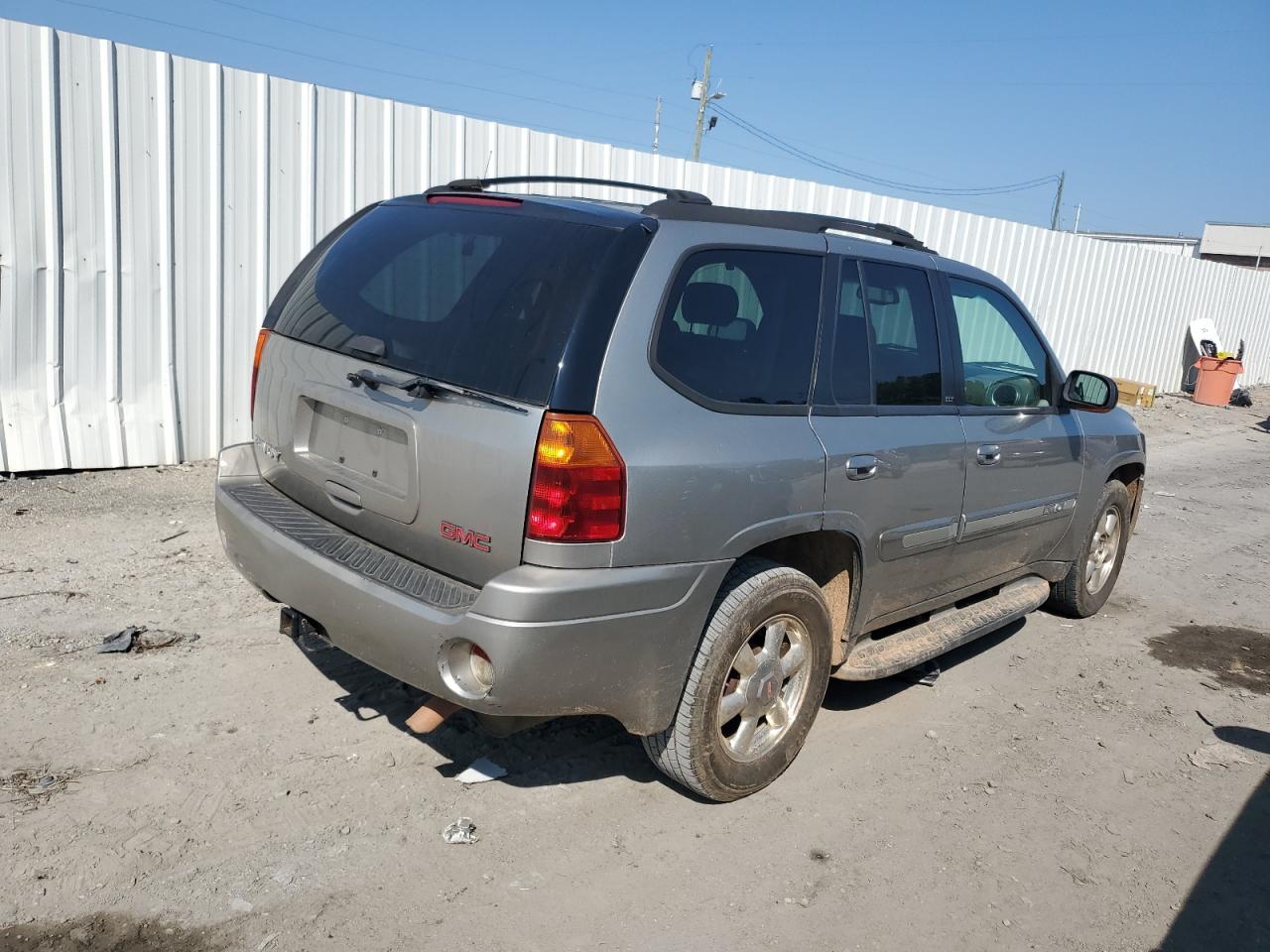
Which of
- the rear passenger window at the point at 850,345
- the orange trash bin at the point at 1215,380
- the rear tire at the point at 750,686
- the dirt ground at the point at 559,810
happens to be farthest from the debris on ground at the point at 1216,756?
the orange trash bin at the point at 1215,380

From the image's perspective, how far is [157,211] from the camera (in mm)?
6605

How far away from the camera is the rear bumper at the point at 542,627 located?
9.14 ft

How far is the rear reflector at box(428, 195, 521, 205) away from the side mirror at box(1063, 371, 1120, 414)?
3.05 m

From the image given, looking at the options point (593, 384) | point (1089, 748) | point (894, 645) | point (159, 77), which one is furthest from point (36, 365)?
point (1089, 748)

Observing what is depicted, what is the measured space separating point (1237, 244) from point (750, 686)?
55725mm

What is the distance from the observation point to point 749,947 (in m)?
2.82

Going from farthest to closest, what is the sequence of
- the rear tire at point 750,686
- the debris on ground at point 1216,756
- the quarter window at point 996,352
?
the quarter window at point 996,352
the debris on ground at point 1216,756
the rear tire at point 750,686

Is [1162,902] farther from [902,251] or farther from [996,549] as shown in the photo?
[902,251]

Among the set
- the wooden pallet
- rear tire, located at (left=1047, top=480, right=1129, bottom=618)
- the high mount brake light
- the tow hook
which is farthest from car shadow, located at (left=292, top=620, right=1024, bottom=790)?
the wooden pallet

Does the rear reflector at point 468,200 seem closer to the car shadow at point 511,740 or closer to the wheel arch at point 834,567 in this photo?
the wheel arch at point 834,567

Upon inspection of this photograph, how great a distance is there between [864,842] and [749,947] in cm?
75

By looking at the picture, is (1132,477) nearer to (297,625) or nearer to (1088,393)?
(1088,393)

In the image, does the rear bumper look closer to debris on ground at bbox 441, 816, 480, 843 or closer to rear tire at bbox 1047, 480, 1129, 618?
debris on ground at bbox 441, 816, 480, 843

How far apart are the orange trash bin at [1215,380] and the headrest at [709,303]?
59.7 ft
